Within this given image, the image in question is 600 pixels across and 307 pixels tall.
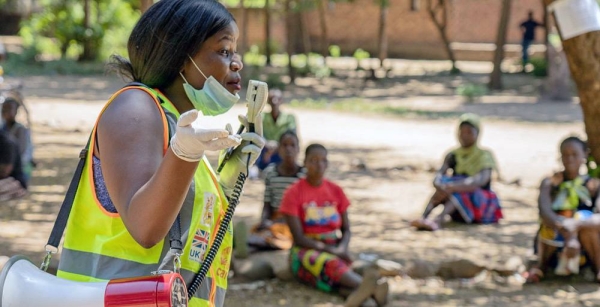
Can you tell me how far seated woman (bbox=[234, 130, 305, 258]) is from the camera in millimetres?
6445

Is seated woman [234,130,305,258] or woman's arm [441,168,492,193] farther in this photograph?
woman's arm [441,168,492,193]

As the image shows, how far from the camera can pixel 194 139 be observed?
1732mm

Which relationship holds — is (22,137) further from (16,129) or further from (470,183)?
(470,183)

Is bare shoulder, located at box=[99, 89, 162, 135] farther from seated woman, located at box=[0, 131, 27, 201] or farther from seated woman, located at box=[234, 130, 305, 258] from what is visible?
seated woman, located at box=[0, 131, 27, 201]

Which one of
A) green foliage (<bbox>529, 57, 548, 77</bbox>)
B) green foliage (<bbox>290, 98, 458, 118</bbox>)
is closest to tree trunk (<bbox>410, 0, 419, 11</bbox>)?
green foliage (<bbox>529, 57, 548, 77</bbox>)

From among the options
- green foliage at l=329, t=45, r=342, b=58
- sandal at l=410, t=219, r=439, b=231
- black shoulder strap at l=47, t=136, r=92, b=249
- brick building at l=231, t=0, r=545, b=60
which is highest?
brick building at l=231, t=0, r=545, b=60

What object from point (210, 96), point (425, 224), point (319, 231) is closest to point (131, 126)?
point (210, 96)

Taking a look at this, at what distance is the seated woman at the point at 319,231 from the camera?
552 centimetres

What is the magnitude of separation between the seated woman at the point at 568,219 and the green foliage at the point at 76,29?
1829 centimetres

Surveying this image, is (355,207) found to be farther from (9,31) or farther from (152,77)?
(9,31)

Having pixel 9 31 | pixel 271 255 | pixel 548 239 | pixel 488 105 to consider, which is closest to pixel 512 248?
pixel 548 239

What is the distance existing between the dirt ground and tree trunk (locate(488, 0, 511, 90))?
485 millimetres

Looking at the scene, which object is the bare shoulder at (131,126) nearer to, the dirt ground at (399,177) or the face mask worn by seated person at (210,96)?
the face mask worn by seated person at (210,96)

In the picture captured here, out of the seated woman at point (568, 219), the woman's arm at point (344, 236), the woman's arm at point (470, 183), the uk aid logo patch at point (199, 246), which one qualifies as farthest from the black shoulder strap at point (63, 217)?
the woman's arm at point (470, 183)
